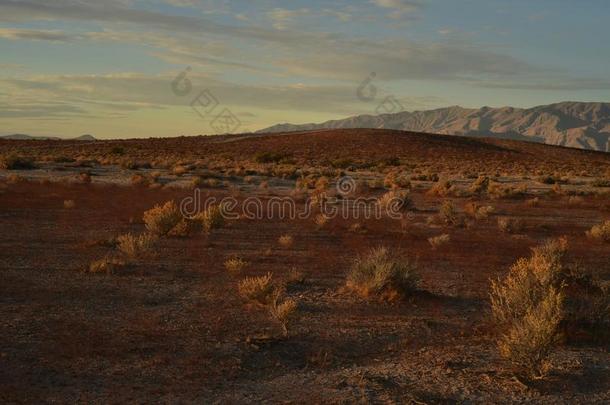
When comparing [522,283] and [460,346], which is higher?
[522,283]

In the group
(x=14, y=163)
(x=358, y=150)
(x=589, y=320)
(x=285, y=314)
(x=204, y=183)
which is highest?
(x=358, y=150)

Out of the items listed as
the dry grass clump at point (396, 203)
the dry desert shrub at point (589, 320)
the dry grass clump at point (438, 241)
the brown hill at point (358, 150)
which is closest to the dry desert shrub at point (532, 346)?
the dry desert shrub at point (589, 320)

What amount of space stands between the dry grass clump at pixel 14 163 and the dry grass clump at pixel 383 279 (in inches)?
1312

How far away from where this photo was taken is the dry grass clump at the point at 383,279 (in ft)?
30.9

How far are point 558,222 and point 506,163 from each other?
159 feet

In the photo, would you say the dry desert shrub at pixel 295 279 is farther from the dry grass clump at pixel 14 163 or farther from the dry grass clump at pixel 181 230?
the dry grass clump at pixel 14 163

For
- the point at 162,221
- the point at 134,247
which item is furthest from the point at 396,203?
the point at 134,247

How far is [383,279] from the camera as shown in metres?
9.41

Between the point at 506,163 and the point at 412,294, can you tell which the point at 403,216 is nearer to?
the point at 412,294

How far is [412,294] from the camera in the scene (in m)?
9.57

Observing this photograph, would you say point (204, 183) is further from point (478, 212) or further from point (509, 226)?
point (509, 226)

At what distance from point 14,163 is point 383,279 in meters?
34.6

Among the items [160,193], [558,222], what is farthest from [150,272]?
[160,193]

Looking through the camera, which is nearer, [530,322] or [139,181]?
[530,322]
